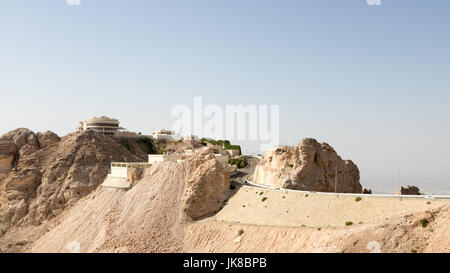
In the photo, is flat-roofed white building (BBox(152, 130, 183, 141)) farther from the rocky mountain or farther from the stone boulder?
the stone boulder

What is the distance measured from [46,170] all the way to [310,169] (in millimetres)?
45009

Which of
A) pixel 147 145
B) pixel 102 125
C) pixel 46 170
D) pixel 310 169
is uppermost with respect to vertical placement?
pixel 102 125

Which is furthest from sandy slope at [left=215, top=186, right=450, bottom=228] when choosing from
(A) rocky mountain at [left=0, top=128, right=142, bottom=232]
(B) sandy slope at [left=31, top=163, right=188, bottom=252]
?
(A) rocky mountain at [left=0, top=128, right=142, bottom=232]

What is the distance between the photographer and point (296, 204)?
43125 millimetres

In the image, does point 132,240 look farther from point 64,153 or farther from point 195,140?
point 195,140

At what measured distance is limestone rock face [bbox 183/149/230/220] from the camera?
49.6 m

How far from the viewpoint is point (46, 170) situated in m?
75.9

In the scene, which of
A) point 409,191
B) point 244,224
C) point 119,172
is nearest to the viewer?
point 244,224

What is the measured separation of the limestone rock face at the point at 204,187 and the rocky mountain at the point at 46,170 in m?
25.8

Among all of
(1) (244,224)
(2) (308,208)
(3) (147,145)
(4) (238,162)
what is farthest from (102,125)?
(2) (308,208)

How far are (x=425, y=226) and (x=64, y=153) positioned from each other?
6224 centimetres

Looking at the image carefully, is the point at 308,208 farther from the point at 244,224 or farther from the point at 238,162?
the point at 238,162

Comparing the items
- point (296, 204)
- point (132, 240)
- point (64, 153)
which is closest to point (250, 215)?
point (296, 204)

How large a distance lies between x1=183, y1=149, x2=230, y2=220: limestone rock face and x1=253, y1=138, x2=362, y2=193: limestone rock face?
564 cm
